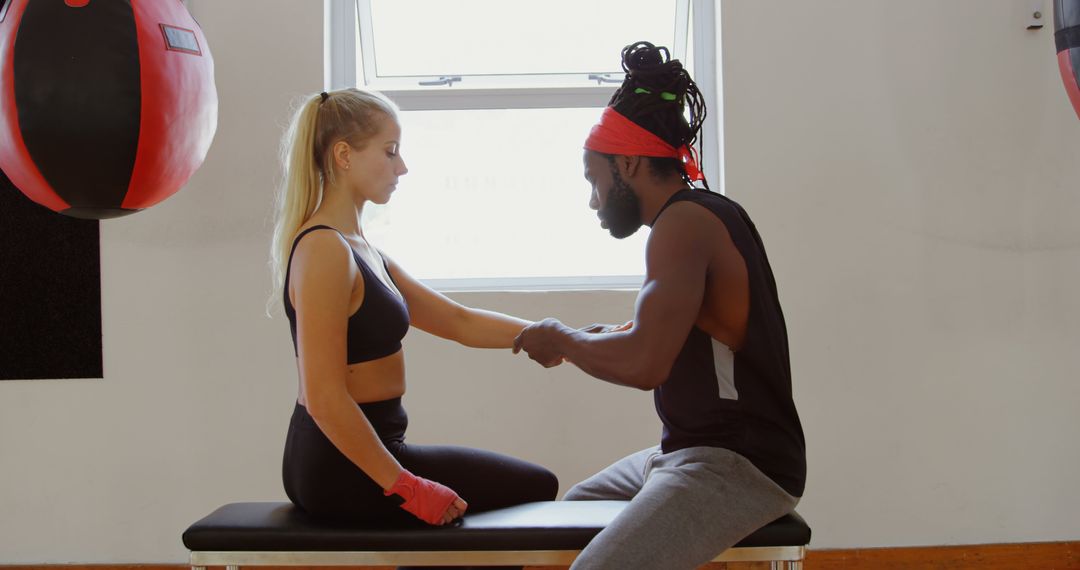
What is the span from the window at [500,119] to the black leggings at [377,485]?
1127mm

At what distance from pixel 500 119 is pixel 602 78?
36cm

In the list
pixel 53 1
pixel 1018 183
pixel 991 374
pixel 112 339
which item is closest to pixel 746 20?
pixel 1018 183

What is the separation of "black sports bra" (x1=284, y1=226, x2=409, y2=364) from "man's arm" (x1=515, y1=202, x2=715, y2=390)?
432 millimetres

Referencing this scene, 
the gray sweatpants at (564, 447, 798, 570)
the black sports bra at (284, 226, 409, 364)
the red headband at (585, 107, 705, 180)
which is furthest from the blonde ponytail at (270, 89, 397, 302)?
the gray sweatpants at (564, 447, 798, 570)

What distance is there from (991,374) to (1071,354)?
248 mm

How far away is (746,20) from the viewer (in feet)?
9.25

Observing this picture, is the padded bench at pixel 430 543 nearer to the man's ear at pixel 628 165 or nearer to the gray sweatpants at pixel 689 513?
the gray sweatpants at pixel 689 513

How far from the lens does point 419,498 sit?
1.70 m

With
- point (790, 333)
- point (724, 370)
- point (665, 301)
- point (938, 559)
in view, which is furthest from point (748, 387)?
point (938, 559)

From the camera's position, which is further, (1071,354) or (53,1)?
(1071,354)

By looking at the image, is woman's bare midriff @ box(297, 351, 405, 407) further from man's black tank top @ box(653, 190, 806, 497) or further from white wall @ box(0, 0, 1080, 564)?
white wall @ box(0, 0, 1080, 564)

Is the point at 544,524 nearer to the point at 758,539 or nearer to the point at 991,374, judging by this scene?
the point at 758,539

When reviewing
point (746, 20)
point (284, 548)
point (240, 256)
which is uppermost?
point (746, 20)

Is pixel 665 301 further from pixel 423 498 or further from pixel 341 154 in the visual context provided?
pixel 341 154
